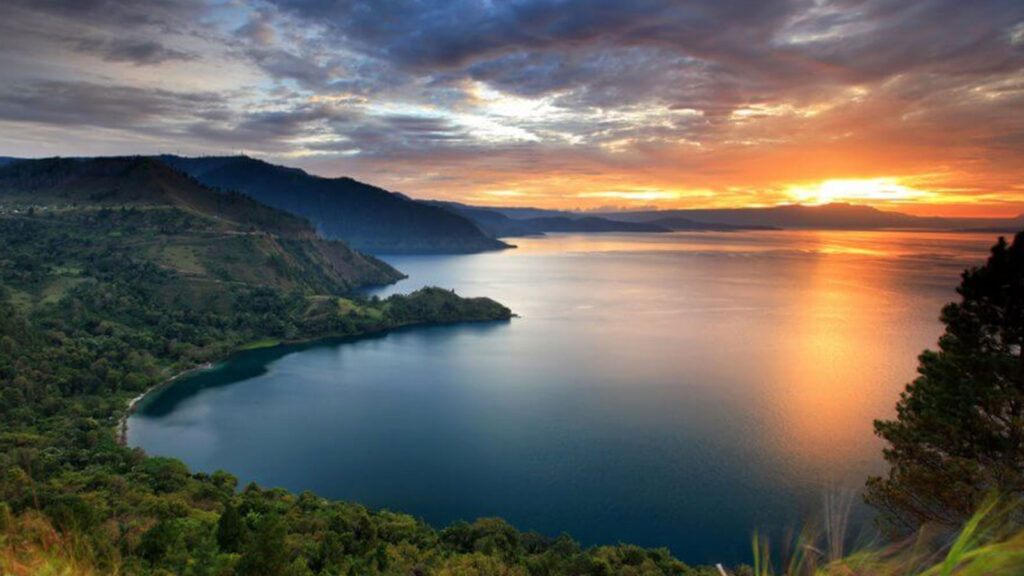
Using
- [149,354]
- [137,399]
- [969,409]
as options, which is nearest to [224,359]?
[149,354]

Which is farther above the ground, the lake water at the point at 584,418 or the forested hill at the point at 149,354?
the forested hill at the point at 149,354

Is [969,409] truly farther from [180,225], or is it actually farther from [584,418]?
[180,225]

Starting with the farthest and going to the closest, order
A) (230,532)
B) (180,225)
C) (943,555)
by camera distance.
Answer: (180,225) < (230,532) < (943,555)

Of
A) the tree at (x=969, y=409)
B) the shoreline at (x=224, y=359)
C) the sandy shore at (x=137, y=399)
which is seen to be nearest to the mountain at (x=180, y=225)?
the shoreline at (x=224, y=359)

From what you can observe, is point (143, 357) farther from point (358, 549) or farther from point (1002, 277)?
point (1002, 277)

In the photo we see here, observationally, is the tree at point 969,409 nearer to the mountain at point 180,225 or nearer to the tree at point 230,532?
the tree at point 230,532

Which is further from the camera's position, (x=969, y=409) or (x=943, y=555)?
(x=969, y=409)
